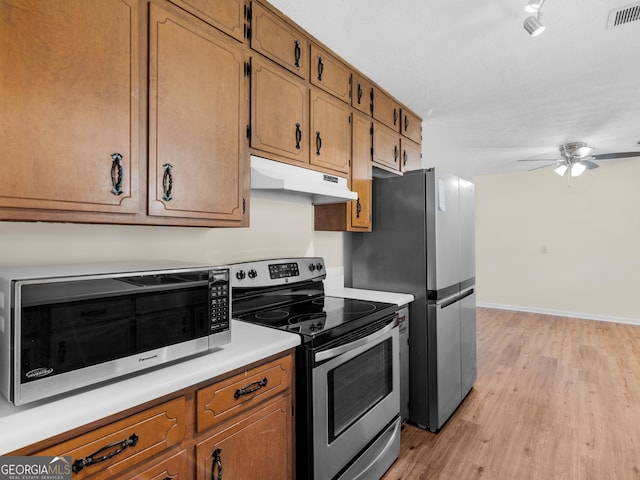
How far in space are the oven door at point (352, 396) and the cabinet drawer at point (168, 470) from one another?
21.6 inches

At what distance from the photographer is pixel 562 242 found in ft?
18.6

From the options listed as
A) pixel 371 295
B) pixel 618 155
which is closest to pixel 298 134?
pixel 371 295

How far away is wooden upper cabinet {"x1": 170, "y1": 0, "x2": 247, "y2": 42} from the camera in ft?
4.87

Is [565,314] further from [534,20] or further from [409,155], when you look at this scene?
Result: [534,20]

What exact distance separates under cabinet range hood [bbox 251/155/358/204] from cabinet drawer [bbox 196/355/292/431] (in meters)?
0.83

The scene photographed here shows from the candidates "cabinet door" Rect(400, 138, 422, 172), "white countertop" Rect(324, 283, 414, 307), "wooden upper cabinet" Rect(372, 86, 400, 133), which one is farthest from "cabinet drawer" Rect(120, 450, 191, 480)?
"cabinet door" Rect(400, 138, 422, 172)

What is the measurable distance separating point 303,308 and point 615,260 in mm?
5541

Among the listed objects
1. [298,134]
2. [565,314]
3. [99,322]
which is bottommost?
[565,314]

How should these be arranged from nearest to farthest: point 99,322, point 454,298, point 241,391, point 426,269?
point 99,322 < point 241,391 < point 426,269 < point 454,298

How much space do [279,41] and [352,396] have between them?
187 centimetres

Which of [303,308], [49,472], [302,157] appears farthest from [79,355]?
[302,157]

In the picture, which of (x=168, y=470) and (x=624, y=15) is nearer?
(x=168, y=470)

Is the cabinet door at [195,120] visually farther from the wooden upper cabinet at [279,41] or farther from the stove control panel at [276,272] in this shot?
the stove control panel at [276,272]

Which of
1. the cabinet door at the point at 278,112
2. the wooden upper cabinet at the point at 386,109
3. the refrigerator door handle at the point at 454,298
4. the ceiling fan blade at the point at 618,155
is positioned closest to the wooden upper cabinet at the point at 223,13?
the cabinet door at the point at 278,112
